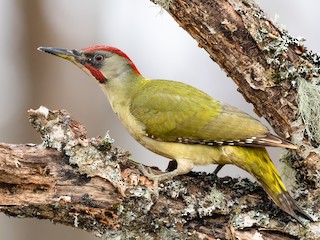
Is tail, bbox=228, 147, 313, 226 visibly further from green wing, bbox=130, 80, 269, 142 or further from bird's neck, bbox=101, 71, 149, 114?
bird's neck, bbox=101, 71, 149, 114

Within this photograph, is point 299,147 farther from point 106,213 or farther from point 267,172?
point 106,213

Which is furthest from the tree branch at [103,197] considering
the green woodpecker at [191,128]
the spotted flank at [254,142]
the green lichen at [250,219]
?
the spotted flank at [254,142]

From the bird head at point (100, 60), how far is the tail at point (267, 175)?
43.5 inches

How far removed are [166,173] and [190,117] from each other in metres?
0.41

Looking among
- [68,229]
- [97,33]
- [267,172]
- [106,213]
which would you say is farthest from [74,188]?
[97,33]

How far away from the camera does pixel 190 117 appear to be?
392 cm

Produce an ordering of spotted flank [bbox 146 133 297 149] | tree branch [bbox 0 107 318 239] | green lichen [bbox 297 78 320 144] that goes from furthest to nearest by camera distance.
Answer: green lichen [bbox 297 78 320 144] < spotted flank [bbox 146 133 297 149] < tree branch [bbox 0 107 318 239]

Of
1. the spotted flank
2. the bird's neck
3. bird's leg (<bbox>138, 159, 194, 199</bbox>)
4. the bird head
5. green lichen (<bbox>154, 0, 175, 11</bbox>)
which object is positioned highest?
green lichen (<bbox>154, 0, 175, 11</bbox>)

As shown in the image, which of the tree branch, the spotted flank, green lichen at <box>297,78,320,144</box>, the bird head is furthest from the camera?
the bird head

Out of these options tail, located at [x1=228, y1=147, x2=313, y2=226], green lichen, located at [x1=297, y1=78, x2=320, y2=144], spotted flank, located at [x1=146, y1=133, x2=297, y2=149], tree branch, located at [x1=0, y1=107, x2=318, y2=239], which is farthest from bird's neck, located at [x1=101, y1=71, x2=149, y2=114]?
green lichen, located at [x1=297, y1=78, x2=320, y2=144]

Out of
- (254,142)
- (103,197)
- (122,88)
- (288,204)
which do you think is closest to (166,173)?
(103,197)

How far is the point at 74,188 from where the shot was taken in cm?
353

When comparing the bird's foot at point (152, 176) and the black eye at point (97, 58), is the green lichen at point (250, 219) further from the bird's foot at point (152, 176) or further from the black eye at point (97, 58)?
the black eye at point (97, 58)

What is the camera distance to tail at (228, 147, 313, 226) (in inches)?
143
